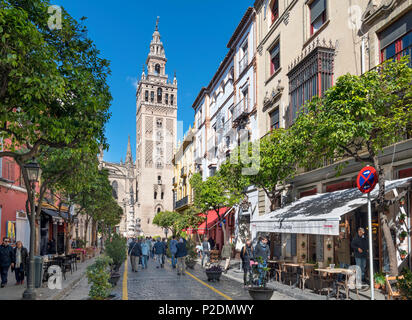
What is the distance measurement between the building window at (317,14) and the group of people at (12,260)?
48.1ft

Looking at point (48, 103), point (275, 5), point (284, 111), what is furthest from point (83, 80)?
point (275, 5)

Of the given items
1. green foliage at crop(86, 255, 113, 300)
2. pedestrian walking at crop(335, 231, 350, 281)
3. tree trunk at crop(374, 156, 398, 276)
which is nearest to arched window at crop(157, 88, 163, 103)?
pedestrian walking at crop(335, 231, 350, 281)

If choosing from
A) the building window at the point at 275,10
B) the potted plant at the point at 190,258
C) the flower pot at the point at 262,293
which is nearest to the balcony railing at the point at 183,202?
the potted plant at the point at 190,258

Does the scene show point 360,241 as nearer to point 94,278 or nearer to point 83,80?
A: point 94,278

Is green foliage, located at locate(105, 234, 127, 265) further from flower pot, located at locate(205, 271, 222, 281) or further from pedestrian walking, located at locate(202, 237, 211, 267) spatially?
pedestrian walking, located at locate(202, 237, 211, 267)

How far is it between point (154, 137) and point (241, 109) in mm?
70259

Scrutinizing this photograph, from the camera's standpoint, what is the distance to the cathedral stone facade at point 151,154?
9162cm

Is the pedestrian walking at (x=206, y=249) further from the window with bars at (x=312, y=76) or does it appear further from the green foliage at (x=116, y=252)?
the window with bars at (x=312, y=76)

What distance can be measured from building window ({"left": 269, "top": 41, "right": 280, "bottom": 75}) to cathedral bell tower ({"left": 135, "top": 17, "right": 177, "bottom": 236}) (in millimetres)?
70450

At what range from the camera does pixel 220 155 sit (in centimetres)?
3497

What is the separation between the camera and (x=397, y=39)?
40.8 ft

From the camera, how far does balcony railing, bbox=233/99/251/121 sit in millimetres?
26656

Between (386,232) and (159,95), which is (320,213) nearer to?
(386,232)
